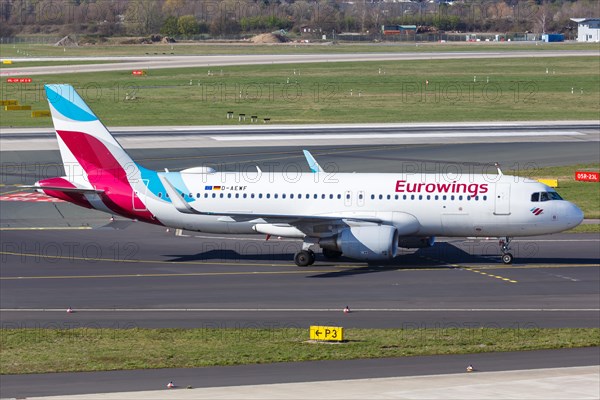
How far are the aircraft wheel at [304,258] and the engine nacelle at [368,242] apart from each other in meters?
1.64

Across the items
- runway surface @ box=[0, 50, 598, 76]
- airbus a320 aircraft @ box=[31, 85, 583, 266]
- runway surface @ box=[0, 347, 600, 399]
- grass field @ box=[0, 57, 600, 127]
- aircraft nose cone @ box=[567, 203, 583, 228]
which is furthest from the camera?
runway surface @ box=[0, 50, 598, 76]

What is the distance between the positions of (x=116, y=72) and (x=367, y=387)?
132899 millimetres

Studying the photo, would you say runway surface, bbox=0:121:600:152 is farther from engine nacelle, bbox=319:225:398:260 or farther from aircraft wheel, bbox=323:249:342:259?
engine nacelle, bbox=319:225:398:260

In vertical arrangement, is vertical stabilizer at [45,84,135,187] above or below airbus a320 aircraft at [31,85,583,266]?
above

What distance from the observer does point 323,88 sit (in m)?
139

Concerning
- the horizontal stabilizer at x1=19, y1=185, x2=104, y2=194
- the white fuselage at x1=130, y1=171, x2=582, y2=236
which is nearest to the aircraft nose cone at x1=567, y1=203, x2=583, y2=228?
the white fuselage at x1=130, y1=171, x2=582, y2=236

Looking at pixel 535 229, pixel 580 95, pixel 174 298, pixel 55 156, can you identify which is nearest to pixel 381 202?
pixel 535 229

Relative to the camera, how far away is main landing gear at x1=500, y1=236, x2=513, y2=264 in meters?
51.2

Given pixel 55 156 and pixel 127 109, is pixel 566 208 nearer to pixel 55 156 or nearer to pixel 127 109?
pixel 55 156

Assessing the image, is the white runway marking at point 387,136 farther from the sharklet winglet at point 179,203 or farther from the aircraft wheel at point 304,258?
the aircraft wheel at point 304,258

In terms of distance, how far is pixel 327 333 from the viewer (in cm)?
3622

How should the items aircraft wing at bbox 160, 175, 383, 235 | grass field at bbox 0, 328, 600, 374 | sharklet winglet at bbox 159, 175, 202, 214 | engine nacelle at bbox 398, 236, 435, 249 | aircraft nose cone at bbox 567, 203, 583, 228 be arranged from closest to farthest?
1. grass field at bbox 0, 328, 600, 374
2. aircraft wing at bbox 160, 175, 383, 235
3. sharklet winglet at bbox 159, 175, 202, 214
4. aircraft nose cone at bbox 567, 203, 583, 228
5. engine nacelle at bbox 398, 236, 435, 249

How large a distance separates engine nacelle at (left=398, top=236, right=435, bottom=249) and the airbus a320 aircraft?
0.05m

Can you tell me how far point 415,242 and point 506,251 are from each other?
14.5 feet
